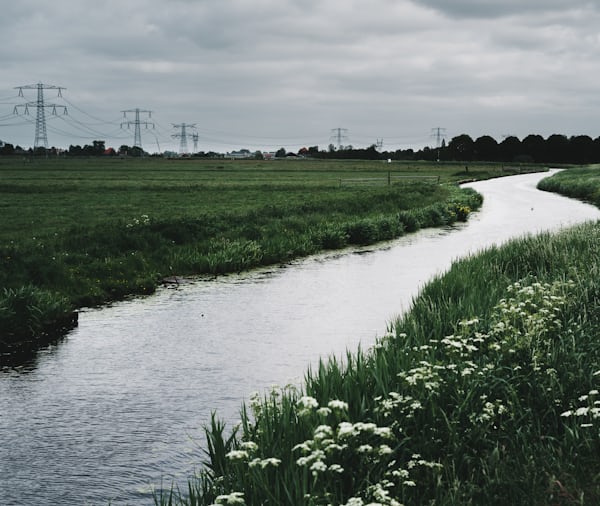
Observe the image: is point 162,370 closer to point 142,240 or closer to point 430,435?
point 430,435

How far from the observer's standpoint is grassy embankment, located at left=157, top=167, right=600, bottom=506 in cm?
588

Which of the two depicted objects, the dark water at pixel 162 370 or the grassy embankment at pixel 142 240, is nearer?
the dark water at pixel 162 370

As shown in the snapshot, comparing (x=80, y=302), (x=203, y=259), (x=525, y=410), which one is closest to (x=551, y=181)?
(x=203, y=259)

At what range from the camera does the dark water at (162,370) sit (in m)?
Answer: 8.05

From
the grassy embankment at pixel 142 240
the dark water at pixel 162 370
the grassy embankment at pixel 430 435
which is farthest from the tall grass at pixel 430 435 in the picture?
the grassy embankment at pixel 142 240

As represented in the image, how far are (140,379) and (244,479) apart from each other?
5661mm

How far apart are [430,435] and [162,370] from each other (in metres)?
6.06

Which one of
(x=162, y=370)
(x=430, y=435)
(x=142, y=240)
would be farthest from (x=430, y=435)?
(x=142, y=240)

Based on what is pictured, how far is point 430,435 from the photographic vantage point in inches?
286

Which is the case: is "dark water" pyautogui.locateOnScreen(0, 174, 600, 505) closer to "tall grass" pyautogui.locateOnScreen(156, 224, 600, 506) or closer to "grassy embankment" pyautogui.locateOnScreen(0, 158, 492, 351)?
"grassy embankment" pyautogui.locateOnScreen(0, 158, 492, 351)

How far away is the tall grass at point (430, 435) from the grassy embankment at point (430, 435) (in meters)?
0.02

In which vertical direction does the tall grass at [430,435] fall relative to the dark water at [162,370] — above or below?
above

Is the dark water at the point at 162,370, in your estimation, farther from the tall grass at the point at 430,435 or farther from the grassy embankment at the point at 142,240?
the tall grass at the point at 430,435

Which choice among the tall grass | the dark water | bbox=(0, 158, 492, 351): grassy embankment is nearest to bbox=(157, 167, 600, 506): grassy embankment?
the tall grass
